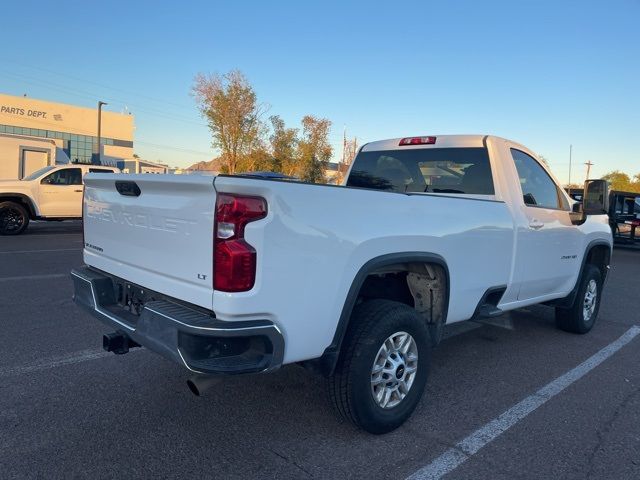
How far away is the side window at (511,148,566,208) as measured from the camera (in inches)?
185

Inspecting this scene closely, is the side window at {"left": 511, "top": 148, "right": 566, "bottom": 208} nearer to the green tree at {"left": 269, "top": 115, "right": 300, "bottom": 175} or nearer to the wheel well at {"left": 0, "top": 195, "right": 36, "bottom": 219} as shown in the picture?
the wheel well at {"left": 0, "top": 195, "right": 36, "bottom": 219}

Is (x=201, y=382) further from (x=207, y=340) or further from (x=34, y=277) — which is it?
(x=34, y=277)

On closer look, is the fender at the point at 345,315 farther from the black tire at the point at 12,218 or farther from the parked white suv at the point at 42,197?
the black tire at the point at 12,218

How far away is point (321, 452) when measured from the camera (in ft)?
9.84

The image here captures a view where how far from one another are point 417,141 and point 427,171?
32 centimetres

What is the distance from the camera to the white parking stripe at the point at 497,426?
2875 millimetres

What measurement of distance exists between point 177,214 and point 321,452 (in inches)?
63.0

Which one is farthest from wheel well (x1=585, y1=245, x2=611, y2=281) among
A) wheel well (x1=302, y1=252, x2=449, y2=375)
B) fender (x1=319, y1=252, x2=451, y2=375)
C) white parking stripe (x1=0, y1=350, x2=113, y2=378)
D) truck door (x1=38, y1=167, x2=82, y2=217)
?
truck door (x1=38, y1=167, x2=82, y2=217)

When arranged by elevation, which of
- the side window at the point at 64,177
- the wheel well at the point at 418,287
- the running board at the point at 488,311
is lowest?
the running board at the point at 488,311

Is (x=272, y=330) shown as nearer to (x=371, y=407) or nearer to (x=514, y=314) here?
(x=371, y=407)

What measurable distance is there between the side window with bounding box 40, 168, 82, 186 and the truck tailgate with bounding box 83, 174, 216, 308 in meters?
11.8

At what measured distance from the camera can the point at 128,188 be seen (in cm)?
317

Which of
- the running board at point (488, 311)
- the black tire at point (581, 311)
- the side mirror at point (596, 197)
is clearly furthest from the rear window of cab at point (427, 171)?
the black tire at point (581, 311)

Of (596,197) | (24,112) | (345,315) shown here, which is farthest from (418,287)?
(24,112)
